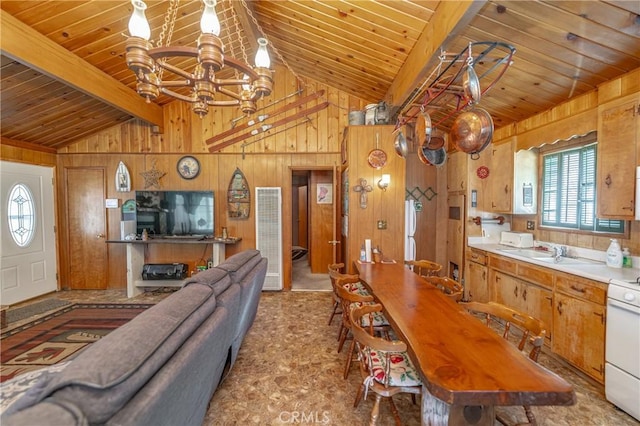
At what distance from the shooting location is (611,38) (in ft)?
6.61

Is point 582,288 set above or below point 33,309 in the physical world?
above

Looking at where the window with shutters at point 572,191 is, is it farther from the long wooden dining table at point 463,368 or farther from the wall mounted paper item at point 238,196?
the wall mounted paper item at point 238,196

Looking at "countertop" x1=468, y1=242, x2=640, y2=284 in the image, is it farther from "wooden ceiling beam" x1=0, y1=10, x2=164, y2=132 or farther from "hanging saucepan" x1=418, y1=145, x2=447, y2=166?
"wooden ceiling beam" x1=0, y1=10, x2=164, y2=132

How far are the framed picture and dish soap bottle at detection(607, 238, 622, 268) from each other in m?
4.26

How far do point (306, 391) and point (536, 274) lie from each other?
2508 mm

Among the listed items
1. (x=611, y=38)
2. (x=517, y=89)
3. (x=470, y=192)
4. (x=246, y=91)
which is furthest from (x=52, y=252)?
(x=611, y=38)

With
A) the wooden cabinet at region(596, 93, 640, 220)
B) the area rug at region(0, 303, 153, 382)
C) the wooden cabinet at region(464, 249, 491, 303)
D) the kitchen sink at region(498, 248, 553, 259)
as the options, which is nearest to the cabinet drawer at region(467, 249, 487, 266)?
the wooden cabinet at region(464, 249, 491, 303)

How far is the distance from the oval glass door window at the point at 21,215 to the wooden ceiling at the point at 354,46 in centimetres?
81

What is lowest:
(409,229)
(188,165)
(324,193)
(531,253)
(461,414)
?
(461,414)

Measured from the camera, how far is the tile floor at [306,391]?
1970mm

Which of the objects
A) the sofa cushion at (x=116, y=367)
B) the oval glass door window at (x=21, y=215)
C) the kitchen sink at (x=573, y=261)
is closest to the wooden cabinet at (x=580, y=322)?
the kitchen sink at (x=573, y=261)

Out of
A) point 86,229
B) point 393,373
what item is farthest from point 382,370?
point 86,229

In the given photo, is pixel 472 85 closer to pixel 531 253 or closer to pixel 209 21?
pixel 209 21

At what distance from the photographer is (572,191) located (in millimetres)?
3135
